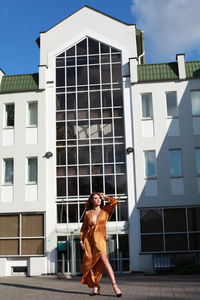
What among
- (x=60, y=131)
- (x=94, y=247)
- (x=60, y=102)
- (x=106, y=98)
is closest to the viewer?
(x=94, y=247)

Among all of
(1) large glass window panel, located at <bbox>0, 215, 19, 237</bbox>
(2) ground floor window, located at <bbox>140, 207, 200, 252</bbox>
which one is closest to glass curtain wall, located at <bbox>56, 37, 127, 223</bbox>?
(2) ground floor window, located at <bbox>140, 207, 200, 252</bbox>

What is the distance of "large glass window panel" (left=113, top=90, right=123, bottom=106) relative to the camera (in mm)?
23422

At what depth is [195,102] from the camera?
22891 mm

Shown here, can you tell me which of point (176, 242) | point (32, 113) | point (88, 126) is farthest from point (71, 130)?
point (176, 242)

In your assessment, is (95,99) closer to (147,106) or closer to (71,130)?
(71,130)

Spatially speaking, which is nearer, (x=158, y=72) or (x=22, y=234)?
(x=22, y=234)

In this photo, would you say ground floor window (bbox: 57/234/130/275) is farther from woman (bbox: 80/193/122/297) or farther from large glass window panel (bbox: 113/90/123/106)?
woman (bbox: 80/193/122/297)

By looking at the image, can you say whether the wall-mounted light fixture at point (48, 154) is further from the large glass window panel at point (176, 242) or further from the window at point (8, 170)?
A: the large glass window panel at point (176, 242)

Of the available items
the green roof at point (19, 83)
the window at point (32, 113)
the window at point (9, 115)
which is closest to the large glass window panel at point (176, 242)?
the window at point (32, 113)

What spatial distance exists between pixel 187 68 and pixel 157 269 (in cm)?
1087

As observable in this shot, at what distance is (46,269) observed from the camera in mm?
21438

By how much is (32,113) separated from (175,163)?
339 inches

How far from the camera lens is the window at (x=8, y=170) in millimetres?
23305

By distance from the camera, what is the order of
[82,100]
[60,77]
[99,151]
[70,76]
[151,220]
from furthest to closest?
[60,77], [70,76], [82,100], [99,151], [151,220]
